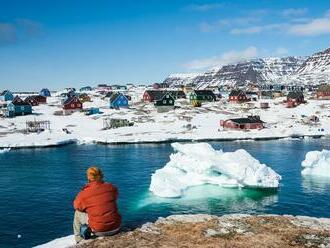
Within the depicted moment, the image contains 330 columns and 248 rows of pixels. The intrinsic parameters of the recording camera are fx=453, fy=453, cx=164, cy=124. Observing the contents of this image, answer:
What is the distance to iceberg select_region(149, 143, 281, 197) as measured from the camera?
40312mm

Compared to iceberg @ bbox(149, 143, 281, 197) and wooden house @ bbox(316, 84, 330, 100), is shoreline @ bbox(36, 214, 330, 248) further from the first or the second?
wooden house @ bbox(316, 84, 330, 100)

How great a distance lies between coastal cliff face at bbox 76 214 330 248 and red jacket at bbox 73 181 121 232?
44cm

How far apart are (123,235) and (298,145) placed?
67191 millimetres

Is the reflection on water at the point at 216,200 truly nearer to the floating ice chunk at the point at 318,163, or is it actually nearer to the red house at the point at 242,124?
the floating ice chunk at the point at 318,163

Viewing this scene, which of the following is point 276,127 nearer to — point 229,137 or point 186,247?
point 229,137

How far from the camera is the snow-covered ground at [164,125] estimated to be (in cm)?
8388

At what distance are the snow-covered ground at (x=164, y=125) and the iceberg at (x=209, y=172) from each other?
38.0 m

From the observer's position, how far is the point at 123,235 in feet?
41.3

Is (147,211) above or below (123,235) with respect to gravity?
below

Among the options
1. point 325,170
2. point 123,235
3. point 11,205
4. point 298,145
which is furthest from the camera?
point 298,145

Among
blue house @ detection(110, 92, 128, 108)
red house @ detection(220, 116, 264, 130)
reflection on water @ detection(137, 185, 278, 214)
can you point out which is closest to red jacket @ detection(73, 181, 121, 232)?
reflection on water @ detection(137, 185, 278, 214)

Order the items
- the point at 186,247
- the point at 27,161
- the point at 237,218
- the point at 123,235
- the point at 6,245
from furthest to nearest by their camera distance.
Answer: the point at 27,161 → the point at 6,245 → the point at 237,218 → the point at 123,235 → the point at 186,247

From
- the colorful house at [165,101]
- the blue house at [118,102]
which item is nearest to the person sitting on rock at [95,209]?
the colorful house at [165,101]

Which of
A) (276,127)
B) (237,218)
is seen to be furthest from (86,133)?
(237,218)
